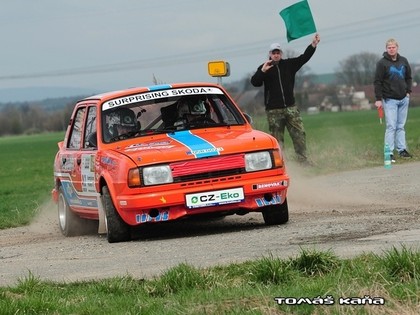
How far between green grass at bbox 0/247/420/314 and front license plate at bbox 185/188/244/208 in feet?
9.31

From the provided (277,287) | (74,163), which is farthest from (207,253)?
(74,163)

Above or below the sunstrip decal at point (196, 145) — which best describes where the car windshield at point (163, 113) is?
above

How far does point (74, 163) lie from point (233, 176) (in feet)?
8.56

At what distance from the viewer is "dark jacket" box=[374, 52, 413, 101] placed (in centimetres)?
2034

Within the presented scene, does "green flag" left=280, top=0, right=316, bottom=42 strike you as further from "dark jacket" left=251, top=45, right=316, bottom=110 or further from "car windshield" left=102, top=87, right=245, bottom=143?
"car windshield" left=102, top=87, right=245, bottom=143

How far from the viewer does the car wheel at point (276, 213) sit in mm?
11641

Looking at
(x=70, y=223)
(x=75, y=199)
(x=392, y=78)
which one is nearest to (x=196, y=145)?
(x=75, y=199)

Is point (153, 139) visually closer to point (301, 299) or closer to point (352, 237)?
point (352, 237)

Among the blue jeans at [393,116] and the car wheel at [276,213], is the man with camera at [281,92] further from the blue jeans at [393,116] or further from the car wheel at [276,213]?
the car wheel at [276,213]

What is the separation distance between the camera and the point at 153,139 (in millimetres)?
11984

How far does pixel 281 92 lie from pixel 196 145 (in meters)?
8.05

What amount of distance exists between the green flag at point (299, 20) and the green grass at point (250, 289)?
11.1 meters

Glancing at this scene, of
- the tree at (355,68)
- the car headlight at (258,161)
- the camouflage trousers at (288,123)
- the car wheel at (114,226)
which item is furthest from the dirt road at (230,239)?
the tree at (355,68)

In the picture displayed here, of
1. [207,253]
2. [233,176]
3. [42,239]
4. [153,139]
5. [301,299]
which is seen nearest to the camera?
[301,299]
